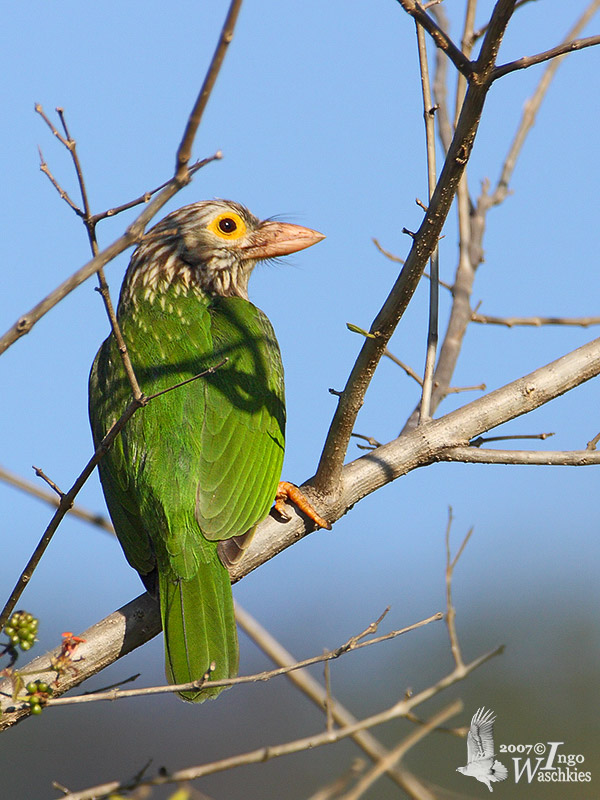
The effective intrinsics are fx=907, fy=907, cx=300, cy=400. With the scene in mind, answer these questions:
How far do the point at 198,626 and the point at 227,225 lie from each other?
2.31 m

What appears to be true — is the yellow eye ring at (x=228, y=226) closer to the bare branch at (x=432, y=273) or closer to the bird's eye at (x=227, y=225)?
the bird's eye at (x=227, y=225)

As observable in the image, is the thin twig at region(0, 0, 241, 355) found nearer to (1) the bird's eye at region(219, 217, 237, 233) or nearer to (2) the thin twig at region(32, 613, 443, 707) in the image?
(2) the thin twig at region(32, 613, 443, 707)

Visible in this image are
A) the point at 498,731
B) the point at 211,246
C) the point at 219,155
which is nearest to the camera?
the point at 219,155

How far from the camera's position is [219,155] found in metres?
2.22

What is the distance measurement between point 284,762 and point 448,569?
335 inches

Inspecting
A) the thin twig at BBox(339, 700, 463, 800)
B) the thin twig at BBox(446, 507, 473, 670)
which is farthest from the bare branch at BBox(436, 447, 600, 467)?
the thin twig at BBox(339, 700, 463, 800)

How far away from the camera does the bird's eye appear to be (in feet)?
15.6

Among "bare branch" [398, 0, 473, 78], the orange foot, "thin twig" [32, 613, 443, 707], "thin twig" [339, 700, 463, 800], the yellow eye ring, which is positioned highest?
the yellow eye ring

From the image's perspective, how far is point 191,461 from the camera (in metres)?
3.51

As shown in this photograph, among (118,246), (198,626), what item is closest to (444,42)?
(118,246)

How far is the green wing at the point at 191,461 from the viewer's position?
10.8ft

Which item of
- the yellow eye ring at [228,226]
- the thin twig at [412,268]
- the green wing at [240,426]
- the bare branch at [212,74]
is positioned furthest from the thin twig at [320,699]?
the yellow eye ring at [228,226]

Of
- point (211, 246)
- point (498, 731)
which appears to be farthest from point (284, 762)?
point (211, 246)

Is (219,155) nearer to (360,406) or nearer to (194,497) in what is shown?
(360,406)
